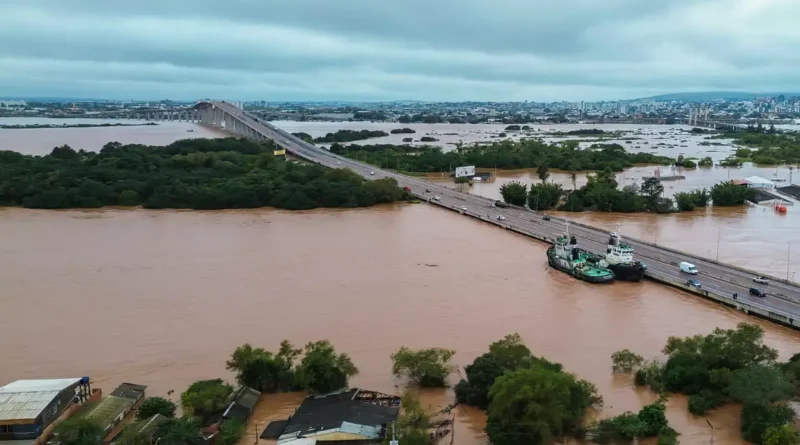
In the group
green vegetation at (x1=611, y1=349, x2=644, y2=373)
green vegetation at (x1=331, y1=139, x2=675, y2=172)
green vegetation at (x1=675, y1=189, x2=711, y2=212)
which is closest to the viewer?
green vegetation at (x1=611, y1=349, x2=644, y2=373)

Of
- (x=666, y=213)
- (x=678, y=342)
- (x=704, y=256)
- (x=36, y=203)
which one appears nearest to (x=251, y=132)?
(x=36, y=203)

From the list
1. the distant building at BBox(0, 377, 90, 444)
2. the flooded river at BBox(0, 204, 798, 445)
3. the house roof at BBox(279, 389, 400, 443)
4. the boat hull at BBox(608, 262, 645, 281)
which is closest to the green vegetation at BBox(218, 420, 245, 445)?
the house roof at BBox(279, 389, 400, 443)

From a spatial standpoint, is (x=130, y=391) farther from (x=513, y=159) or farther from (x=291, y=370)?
(x=513, y=159)

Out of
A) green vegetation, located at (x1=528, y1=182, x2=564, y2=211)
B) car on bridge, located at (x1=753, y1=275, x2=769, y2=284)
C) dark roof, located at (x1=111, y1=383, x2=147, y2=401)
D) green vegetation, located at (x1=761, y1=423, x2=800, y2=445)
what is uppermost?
green vegetation, located at (x1=528, y1=182, x2=564, y2=211)

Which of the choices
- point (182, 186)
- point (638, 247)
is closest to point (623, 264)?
point (638, 247)

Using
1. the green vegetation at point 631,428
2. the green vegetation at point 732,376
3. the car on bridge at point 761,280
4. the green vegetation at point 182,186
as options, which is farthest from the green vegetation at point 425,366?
the green vegetation at point 182,186

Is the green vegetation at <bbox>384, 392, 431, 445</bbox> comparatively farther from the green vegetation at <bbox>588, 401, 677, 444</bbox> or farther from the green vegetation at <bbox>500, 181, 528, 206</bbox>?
the green vegetation at <bbox>500, 181, 528, 206</bbox>
